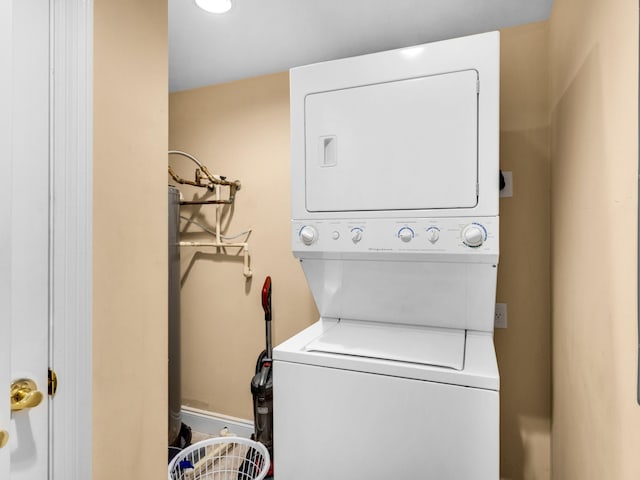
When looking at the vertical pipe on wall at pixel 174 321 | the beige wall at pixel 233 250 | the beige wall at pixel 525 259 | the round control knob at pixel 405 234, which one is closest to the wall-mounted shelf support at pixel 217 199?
the beige wall at pixel 233 250

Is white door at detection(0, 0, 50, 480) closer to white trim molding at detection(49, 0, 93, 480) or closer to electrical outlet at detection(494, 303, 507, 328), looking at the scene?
white trim molding at detection(49, 0, 93, 480)

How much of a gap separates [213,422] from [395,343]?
5.82 feet

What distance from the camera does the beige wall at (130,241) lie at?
3.24 feet

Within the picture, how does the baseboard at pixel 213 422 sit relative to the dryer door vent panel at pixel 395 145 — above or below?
below

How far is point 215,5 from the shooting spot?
5.36 feet

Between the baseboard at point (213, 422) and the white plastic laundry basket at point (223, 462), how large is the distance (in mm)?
138

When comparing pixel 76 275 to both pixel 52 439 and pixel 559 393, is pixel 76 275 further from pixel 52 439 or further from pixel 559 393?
pixel 559 393

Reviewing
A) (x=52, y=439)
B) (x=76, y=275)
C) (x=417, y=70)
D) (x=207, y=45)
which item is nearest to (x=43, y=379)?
(x=52, y=439)

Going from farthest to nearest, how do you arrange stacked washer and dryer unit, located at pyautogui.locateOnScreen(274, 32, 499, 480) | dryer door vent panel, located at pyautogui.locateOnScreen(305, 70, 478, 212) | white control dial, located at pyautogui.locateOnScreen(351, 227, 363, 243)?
1. white control dial, located at pyautogui.locateOnScreen(351, 227, 363, 243)
2. dryer door vent panel, located at pyautogui.locateOnScreen(305, 70, 478, 212)
3. stacked washer and dryer unit, located at pyautogui.locateOnScreen(274, 32, 499, 480)

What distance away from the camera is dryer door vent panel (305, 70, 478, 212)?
129 centimetres

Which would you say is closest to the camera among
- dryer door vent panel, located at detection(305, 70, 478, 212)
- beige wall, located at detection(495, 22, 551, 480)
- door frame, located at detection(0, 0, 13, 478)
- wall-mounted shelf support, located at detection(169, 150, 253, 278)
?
door frame, located at detection(0, 0, 13, 478)

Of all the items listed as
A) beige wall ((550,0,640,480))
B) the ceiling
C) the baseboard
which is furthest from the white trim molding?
the baseboard

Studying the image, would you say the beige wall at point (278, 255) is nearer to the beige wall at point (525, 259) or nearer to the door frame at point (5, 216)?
the beige wall at point (525, 259)

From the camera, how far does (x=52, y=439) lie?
2.97 ft
